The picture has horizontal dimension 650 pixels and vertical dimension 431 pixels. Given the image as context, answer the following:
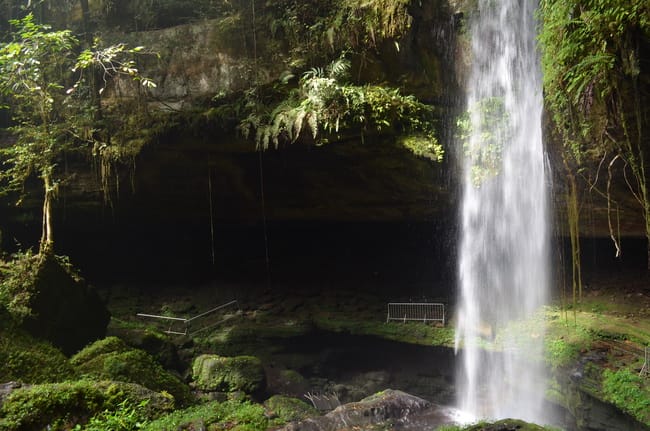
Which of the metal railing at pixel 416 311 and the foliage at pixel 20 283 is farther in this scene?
the metal railing at pixel 416 311

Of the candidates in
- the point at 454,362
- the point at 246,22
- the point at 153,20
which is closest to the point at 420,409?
the point at 454,362

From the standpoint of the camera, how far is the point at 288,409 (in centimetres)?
819

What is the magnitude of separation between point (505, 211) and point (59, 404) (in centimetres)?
959

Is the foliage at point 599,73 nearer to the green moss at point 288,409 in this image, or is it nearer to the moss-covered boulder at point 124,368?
the green moss at point 288,409

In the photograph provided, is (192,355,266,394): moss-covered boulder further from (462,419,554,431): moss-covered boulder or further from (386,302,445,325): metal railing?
(462,419,554,431): moss-covered boulder

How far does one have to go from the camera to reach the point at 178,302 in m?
15.1

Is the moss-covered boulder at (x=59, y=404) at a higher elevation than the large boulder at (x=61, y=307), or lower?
lower

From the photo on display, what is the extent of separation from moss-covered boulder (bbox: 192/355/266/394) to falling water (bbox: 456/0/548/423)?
4.38 metres

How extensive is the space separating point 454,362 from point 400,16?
823 centimetres

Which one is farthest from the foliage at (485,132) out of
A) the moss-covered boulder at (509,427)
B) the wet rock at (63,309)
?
the wet rock at (63,309)

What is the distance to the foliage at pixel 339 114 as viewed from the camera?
9.18 metres

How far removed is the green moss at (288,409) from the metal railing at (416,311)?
5.27 metres

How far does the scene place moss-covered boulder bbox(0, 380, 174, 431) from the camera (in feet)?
16.6

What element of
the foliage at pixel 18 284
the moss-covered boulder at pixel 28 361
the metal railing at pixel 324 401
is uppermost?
the foliage at pixel 18 284
